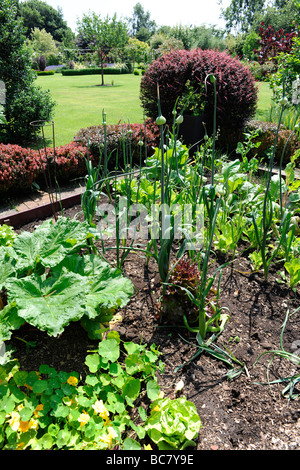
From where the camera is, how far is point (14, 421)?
125cm

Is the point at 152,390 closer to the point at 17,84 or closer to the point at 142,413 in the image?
the point at 142,413

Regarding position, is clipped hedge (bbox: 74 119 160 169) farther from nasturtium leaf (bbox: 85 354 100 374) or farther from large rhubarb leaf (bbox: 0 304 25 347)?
nasturtium leaf (bbox: 85 354 100 374)

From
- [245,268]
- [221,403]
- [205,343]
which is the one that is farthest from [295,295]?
[221,403]

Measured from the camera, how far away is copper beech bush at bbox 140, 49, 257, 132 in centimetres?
500

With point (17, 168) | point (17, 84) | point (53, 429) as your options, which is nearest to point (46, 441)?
point (53, 429)

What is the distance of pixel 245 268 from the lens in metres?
2.35

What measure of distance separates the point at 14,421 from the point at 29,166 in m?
2.79

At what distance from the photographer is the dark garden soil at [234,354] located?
1352mm

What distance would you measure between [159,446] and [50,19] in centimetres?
8923

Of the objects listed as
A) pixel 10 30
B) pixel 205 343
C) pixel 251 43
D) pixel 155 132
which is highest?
pixel 251 43

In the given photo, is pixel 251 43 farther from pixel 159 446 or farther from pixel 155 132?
pixel 159 446

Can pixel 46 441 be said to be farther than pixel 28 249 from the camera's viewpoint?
No

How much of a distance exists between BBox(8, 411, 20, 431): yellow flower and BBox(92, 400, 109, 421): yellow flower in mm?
304

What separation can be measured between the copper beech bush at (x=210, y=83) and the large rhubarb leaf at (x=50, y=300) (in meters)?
4.23
